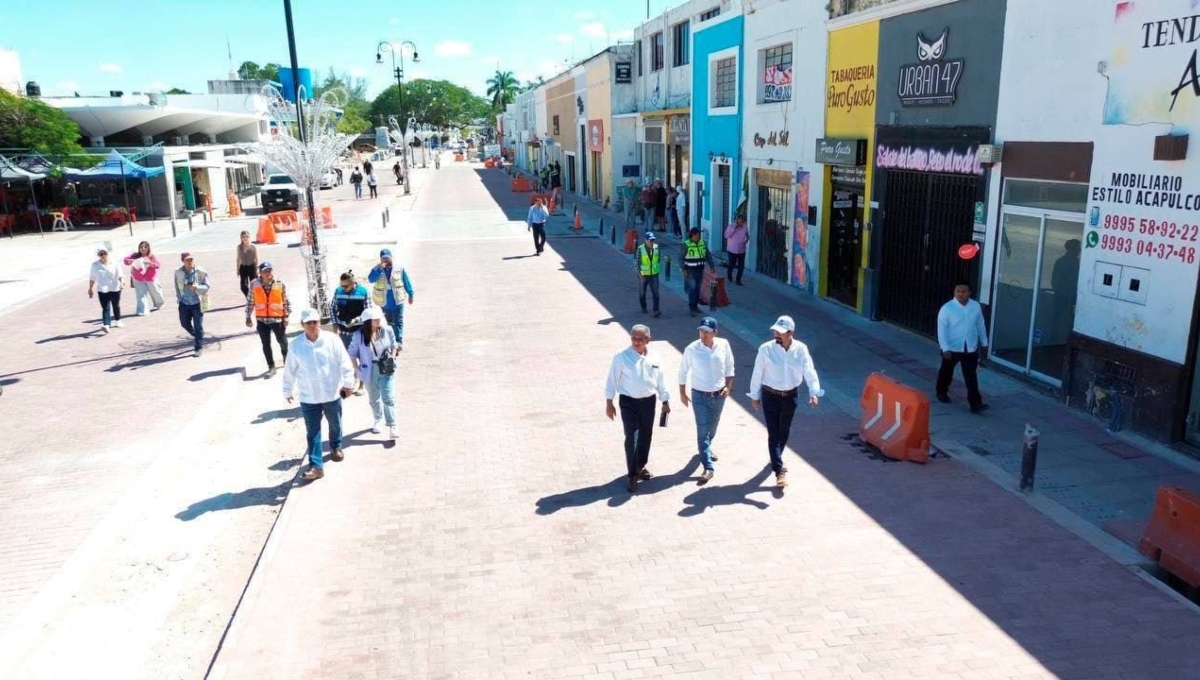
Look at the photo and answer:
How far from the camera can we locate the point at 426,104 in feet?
489

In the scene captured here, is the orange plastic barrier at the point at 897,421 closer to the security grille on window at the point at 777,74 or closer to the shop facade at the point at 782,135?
the shop facade at the point at 782,135

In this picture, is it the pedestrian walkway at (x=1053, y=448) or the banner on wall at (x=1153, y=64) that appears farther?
the banner on wall at (x=1153, y=64)

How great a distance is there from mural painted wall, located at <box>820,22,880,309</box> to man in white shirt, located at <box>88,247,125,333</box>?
45.5ft

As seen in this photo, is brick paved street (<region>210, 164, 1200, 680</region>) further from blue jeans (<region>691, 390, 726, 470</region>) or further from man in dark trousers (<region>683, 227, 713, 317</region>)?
man in dark trousers (<region>683, 227, 713, 317</region>)

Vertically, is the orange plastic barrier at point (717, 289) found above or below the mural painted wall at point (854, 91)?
below

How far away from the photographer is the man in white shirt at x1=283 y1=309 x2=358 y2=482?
8422 millimetres

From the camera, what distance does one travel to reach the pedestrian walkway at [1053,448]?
7.68 meters

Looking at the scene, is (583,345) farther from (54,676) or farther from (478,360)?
(54,676)

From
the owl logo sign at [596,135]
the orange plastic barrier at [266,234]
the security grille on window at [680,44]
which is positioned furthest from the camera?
the owl logo sign at [596,135]

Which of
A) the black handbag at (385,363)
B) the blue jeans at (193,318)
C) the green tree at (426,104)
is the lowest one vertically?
the blue jeans at (193,318)

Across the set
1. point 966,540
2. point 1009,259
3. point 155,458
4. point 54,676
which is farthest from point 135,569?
point 1009,259

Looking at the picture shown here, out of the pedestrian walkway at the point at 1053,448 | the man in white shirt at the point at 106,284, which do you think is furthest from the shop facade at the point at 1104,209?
the man in white shirt at the point at 106,284

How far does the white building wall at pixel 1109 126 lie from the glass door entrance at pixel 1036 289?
0.53 m

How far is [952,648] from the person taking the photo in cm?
567
